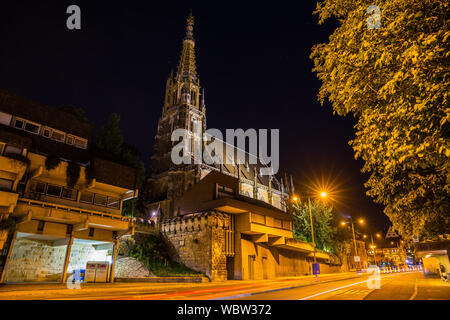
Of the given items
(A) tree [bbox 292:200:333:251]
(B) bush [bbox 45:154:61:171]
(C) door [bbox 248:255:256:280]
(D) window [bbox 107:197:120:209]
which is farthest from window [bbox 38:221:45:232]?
(A) tree [bbox 292:200:333:251]

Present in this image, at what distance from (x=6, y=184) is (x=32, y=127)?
566 cm

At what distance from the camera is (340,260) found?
1994 inches

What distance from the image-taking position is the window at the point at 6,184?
18.7 m

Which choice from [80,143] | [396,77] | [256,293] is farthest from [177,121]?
[396,77]

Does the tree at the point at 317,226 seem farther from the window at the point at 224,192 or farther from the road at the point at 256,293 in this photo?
the road at the point at 256,293

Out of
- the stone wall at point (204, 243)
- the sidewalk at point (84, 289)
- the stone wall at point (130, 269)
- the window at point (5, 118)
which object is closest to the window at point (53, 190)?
the window at point (5, 118)

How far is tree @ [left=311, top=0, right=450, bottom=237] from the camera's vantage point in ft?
18.9

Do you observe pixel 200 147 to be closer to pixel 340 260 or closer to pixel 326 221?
pixel 326 221

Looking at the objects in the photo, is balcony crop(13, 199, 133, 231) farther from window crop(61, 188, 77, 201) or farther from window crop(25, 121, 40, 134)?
window crop(25, 121, 40, 134)

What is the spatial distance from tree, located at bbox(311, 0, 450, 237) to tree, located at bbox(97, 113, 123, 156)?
37.2 m

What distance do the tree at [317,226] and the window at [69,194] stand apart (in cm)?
3530

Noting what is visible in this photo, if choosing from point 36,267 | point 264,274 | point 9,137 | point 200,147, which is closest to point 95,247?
point 36,267

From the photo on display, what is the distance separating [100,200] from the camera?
25.4 m
